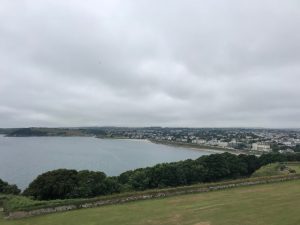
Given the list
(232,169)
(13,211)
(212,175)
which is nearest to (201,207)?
(13,211)

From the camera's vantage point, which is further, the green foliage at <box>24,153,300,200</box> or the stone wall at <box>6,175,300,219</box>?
the green foliage at <box>24,153,300,200</box>

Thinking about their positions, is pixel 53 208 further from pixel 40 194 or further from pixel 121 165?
pixel 121 165

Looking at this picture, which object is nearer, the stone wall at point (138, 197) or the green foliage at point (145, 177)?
the stone wall at point (138, 197)

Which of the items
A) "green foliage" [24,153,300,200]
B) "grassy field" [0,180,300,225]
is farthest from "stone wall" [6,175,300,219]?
"green foliage" [24,153,300,200]

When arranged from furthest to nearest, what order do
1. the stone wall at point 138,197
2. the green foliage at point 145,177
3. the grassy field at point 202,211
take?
1. the green foliage at point 145,177
2. the stone wall at point 138,197
3. the grassy field at point 202,211

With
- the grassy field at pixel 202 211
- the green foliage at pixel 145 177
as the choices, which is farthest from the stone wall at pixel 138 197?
the green foliage at pixel 145 177

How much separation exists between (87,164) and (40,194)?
186 feet

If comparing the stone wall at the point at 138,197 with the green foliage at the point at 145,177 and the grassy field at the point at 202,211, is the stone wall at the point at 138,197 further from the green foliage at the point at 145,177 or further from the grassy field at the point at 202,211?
the green foliage at the point at 145,177

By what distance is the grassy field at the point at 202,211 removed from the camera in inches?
739

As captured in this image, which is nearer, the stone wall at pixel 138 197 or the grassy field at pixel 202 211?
the grassy field at pixel 202 211

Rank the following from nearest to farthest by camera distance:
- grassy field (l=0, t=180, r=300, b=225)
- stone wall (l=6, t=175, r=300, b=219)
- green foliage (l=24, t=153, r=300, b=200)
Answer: grassy field (l=0, t=180, r=300, b=225) → stone wall (l=6, t=175, r=300, b=219) → green foliage (l=24, t=153, r=300, b=200)

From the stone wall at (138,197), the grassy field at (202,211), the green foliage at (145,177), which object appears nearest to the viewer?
the grassy field at (202,211)

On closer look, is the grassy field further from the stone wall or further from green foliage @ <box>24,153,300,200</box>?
green foliage @ <box>24,153,300,200</box>

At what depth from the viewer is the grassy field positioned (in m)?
18.8
